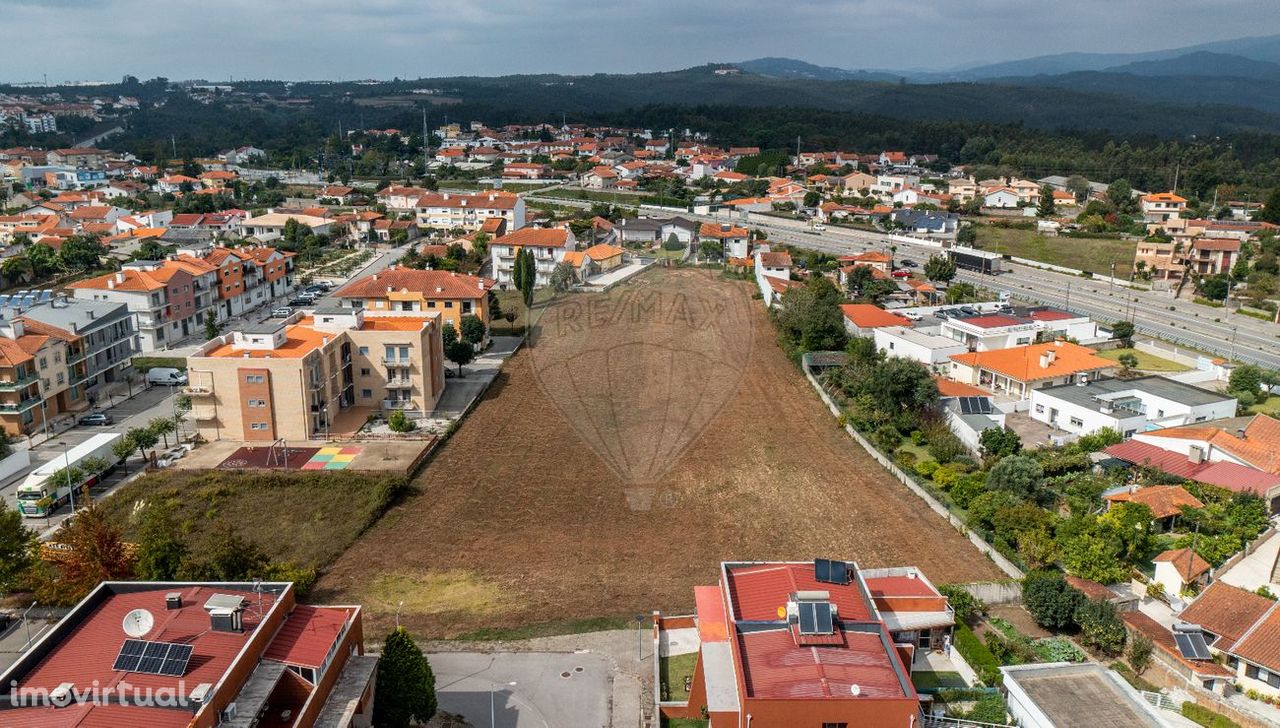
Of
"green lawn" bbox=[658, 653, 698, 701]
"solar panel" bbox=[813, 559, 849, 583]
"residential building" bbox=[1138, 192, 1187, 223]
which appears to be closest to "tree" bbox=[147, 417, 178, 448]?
"green lawn" bbox=[658, 653, 698, 701]

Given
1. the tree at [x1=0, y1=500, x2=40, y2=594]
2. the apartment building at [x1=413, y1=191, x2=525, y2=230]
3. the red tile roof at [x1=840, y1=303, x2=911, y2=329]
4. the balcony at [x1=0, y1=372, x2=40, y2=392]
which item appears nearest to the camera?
the tree at [x1=0, y1=500, x2=40, y2=594]

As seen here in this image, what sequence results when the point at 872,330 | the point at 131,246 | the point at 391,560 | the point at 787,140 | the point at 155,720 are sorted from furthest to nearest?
the point at 787,140 → the point at 131,246 → the point at 872,330 → the point at 391,560 → the point at 155,720

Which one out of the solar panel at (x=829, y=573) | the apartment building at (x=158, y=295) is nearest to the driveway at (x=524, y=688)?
the solar panel at (x=829, y=573)

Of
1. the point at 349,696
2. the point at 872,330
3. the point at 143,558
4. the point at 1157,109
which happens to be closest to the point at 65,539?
the point at 143,558

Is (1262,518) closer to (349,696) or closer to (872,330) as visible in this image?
(872,330)

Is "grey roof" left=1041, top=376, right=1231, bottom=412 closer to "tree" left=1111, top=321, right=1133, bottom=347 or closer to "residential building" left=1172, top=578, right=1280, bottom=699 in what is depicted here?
"tree" left=1111, top=321, right=1133, bottom=347

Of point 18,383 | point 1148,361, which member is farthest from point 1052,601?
point 18,383

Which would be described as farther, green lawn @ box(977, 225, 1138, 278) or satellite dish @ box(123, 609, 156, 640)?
green lawn @ box(977, 225, 1138, 278)
